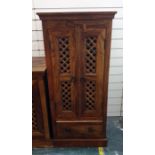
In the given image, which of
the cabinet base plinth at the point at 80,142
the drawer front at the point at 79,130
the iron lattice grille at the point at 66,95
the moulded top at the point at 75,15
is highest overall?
the moulded top at the point at 75,15

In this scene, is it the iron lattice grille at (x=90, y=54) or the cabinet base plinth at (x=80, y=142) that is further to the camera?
the cabinet base plinth at (x=80, y=142)

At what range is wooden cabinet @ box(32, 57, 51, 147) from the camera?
1988 millimetres

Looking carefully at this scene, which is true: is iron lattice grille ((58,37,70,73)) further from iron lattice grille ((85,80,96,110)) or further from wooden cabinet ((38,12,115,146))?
iron lattice grille ((85,80,96,110))

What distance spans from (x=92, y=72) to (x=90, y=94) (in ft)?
0.82

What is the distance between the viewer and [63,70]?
1976mm

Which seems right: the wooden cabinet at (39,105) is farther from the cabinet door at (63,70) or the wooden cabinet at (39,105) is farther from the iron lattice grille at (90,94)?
the iron lattice grille at (90,94)

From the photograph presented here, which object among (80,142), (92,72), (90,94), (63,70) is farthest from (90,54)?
(80,142)

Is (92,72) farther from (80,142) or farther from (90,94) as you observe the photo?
(80,142)

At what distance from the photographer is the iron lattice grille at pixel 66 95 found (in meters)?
2.04

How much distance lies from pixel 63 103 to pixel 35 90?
33 centimetres

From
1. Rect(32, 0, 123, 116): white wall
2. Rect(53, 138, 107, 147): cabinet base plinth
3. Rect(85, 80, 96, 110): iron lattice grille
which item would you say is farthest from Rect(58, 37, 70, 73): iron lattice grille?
Rect(53, 138, 107, 147): cabinet base plinth

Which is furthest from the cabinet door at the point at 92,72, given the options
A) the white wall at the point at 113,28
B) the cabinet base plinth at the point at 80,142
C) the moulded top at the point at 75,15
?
the white wall at the point at 113,28

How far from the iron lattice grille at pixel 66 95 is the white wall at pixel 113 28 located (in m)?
0.67
